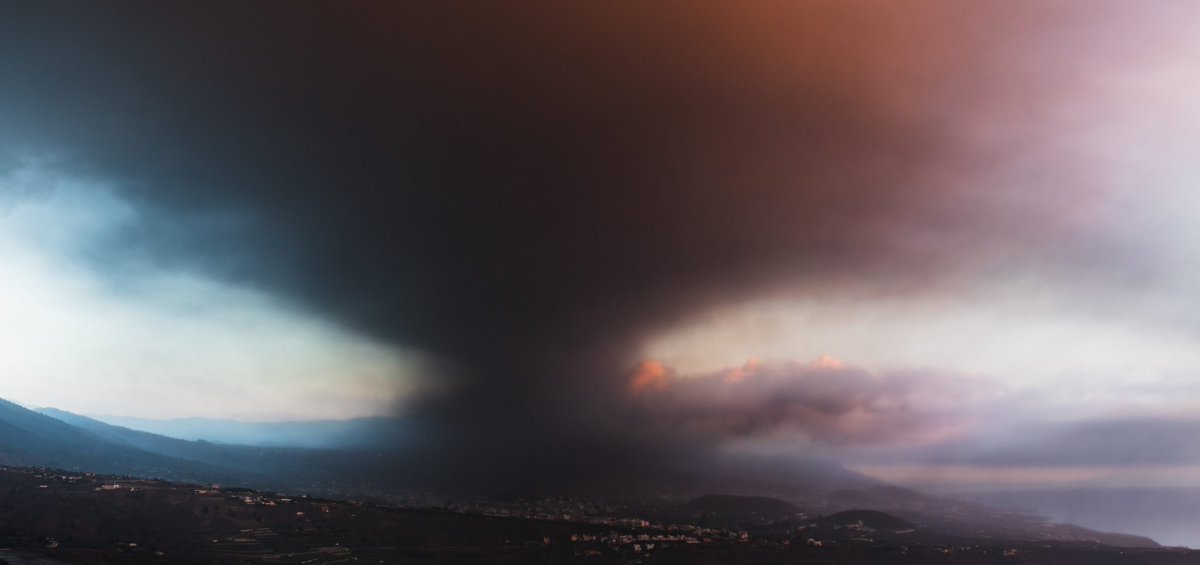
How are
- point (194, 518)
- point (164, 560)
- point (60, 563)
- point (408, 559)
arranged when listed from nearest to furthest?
1. point (60, 563)
2. point (164, 560)
3. point (408, 559)
4. point (194, 518)

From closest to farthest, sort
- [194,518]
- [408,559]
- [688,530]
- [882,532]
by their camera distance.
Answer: [408,559] → [194,518] → [688,530] → [882,532]

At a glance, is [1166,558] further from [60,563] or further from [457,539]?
[60,563]

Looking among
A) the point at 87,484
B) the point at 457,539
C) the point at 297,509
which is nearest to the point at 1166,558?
the point at 457,539

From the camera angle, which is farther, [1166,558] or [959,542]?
[959,542]

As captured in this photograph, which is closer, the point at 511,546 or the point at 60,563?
the point at 60,563

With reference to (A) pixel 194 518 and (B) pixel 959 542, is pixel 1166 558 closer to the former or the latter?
(B) pixel 959 542

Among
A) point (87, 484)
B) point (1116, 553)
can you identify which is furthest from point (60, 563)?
point (1116, 553)

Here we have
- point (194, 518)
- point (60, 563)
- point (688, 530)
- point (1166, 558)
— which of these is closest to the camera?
point (60, 563)

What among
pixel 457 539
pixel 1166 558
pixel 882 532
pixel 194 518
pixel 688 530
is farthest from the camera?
→ pixel 882 532
